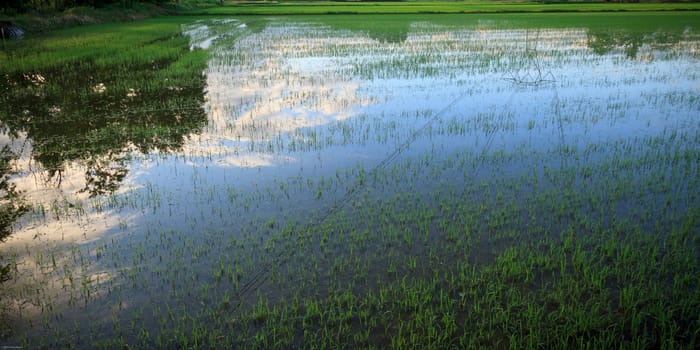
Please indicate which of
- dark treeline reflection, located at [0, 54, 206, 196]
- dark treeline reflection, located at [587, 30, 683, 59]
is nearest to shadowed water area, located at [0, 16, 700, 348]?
dark treeline reflection, located at [0, 54, 206, 196]

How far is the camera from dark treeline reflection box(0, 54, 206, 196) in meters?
6.54

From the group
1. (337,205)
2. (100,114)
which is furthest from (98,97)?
(337,205)

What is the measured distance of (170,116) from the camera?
864cm

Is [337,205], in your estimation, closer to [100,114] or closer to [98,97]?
[100,114]

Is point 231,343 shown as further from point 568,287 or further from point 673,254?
point 673,254

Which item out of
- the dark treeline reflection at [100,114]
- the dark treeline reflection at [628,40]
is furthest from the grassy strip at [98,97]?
the dark treeline reflection at [628,40]

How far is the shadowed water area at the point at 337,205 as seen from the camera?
A: 128 inches

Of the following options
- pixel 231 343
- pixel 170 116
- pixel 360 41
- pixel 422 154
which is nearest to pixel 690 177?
pixel 422 154

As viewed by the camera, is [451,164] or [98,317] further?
[451,164]

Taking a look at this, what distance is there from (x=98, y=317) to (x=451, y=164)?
167 inches

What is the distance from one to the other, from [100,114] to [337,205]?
6129mm

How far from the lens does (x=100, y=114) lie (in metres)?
8.80

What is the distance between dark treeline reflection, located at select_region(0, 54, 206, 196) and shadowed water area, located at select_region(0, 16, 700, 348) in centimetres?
6

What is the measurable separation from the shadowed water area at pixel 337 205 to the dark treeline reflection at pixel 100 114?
0.20 feet
